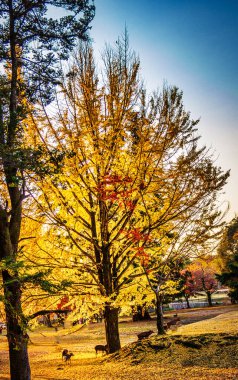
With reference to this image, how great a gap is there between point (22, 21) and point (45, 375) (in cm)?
1189

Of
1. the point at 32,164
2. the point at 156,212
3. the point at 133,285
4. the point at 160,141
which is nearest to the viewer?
the point at 32,164

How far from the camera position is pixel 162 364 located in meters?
8.64

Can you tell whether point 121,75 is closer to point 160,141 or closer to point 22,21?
point 160,141

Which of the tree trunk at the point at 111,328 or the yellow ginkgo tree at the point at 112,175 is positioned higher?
the yellow ginkgo tree at the point at 112,175

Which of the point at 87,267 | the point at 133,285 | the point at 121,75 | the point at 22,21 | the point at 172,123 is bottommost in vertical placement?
the point at 133,285

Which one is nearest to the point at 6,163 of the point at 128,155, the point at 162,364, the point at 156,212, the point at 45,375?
the point at 128,155

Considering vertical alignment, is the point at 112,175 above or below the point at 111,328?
above

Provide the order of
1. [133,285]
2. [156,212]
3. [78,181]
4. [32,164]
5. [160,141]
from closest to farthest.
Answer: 1. [32,164]
2. [160,141]
3. [78,181]
4. [156,212]
5. [133,285]

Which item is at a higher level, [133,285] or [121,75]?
[121,75]

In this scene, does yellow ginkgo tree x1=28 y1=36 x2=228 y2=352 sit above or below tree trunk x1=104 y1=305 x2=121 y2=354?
above

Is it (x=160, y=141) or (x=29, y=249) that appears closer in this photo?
(x=160, y=141)

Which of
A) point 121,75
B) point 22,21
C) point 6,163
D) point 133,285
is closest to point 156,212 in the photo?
point 133,285

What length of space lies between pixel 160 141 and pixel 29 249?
5467 mm

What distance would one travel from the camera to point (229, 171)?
31.4 feet
